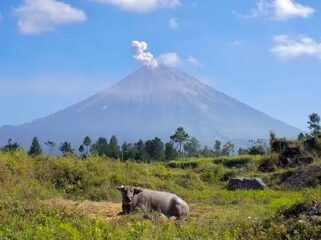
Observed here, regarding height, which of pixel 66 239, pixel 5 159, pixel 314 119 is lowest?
pixel 66 239

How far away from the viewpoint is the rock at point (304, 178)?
2291 cm

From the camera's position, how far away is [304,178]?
23750 millimetres

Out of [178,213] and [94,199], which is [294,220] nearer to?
[178,213]

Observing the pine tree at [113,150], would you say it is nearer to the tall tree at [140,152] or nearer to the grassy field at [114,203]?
the tall tree at [140,152]

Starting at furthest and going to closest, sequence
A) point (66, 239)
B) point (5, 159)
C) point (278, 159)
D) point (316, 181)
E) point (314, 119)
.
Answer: point (314, 119), point (278, 159), point (316, 181), point (5, 159), point (66, 239)

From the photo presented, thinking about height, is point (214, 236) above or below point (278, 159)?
below

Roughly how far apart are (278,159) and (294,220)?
2204 centimetres

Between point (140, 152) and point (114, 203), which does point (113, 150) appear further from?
point (114, 203)

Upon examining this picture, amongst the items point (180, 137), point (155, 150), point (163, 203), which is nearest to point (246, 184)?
point (163, 203)

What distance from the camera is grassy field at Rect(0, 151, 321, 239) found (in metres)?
9.48

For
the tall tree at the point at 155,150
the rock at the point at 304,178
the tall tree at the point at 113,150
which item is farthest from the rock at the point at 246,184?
the tall tree at the point at 155,150

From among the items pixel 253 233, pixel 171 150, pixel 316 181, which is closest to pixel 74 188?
pixel 316 181

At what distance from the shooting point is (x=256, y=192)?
21.5m

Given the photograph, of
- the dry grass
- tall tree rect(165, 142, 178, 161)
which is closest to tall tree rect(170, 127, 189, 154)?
tall tree rect(165, 142, 178, 161)
